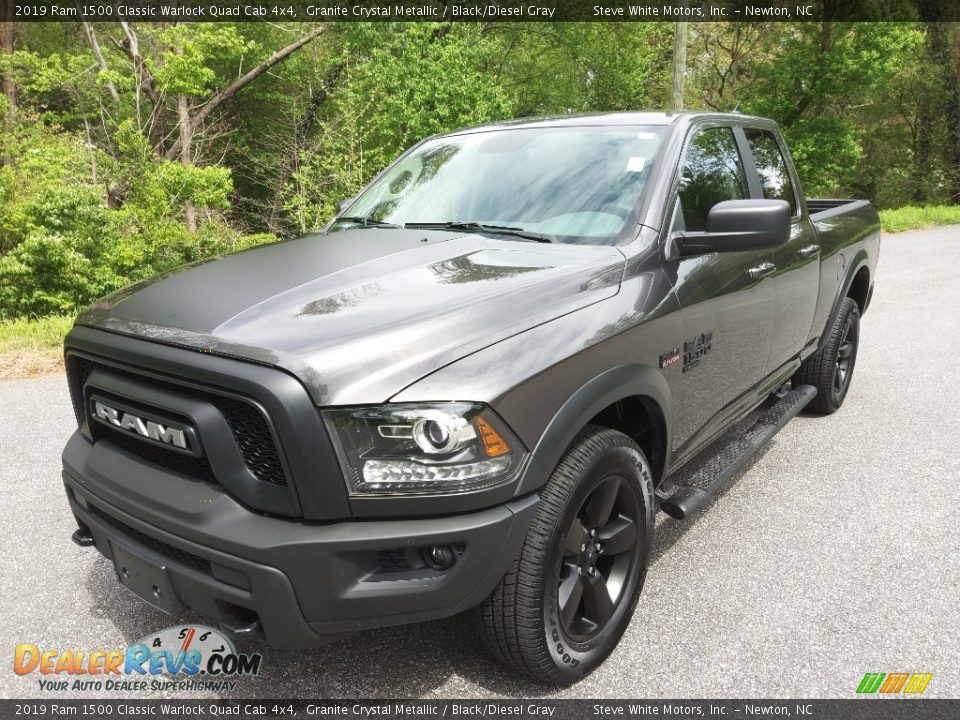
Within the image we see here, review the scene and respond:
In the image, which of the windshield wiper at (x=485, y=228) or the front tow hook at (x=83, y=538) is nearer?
the front tow hook at (x=83, y=538)

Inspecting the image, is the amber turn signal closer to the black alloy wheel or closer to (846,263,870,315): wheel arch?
the black alloy wheel

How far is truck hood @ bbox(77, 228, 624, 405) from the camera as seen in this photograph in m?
1.85

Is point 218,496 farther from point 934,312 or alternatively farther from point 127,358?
point 934,312

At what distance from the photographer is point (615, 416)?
2633 millimetres

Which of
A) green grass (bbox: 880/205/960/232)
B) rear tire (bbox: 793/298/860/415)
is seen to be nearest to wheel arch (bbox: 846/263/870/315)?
rear tire (bbox: 793/298/860/415)

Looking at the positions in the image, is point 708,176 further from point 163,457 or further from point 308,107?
point 308,107

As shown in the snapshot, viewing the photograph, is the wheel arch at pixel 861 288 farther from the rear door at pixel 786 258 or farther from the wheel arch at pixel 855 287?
the rear door at pixel 786 258

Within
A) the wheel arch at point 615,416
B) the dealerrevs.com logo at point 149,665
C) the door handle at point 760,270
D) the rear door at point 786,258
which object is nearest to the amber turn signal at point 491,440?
the wheel arch at point 615,416

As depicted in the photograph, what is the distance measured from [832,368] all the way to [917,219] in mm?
17177

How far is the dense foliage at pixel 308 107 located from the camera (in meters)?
11.4

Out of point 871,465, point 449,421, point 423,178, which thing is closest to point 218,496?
point 449,421

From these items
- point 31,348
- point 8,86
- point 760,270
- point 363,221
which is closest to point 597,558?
point 760,270

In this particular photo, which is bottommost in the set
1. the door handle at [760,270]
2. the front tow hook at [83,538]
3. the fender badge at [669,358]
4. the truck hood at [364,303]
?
the front tow hook at [83,538]

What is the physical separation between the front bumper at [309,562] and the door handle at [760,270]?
184 cm
